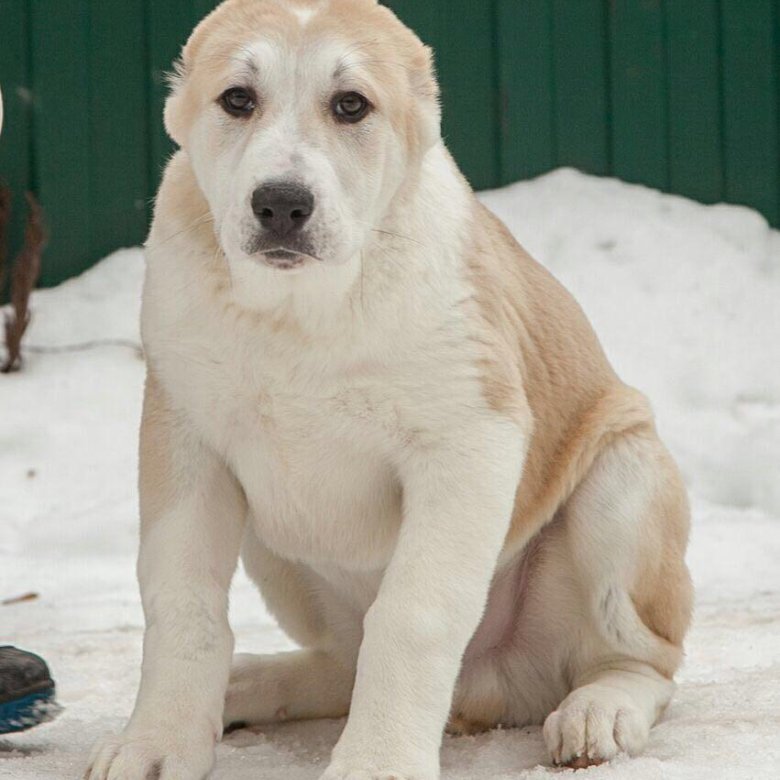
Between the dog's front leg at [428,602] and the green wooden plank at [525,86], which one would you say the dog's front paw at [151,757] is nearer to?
the dog's front leg at [428,602]

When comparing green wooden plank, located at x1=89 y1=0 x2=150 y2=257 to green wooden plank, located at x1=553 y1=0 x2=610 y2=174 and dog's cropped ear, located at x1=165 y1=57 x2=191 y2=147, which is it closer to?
green wooden plank, located at x1=553 y1=0 x2=610 y2=174

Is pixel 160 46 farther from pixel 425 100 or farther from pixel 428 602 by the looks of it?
pixel 428 602

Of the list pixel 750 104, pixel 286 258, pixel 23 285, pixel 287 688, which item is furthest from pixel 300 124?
pixel 750 104

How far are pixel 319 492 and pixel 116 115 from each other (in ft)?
14.8

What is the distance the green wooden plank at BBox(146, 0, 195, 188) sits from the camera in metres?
7.06

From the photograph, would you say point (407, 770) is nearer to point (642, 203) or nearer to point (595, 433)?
point (595, 433)

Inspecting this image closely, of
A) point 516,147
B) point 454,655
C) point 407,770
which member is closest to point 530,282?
point 454,655

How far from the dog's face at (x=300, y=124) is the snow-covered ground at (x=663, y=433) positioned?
1.00 m

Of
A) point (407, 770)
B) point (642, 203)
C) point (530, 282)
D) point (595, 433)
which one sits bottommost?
point (642, 203)

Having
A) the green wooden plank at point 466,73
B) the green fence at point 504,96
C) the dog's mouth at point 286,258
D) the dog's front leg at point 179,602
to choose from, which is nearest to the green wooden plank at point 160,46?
the green fence at point 504,96

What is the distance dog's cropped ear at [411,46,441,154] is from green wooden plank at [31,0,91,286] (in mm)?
4237

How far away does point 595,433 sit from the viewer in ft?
Answer: 10.7

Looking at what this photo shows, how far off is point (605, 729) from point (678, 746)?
0.49 feet

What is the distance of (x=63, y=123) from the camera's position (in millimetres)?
7051
